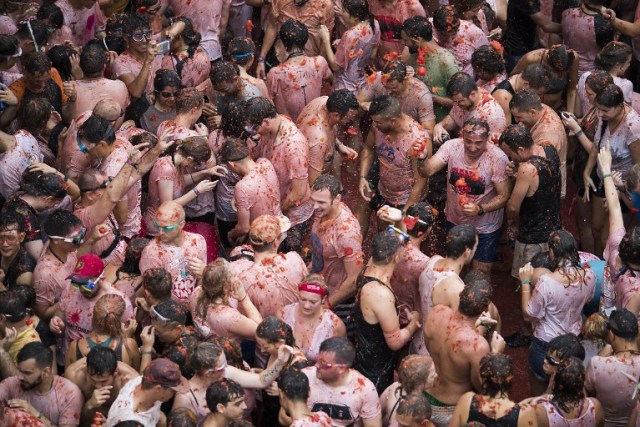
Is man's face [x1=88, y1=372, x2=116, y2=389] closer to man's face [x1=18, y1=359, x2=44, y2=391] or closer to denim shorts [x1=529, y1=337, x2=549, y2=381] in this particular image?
man's face [x1=18, y1=359, x2=44, y2=391]

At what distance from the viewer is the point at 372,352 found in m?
8.02

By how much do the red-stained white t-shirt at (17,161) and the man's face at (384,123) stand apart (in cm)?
279

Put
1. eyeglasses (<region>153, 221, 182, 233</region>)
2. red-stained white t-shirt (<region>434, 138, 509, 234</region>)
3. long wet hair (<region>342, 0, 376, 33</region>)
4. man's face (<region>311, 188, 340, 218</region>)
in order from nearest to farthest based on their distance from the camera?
eyeglasses (<region>153, 221, 182, 233</region>) → man's face (<region>311, 188, 340, 218</region>) → red-stained white t-shirt (<region>434, 138, 509, 234</region>) → long wet hair (<region>342, 0, 376, 33</region>)

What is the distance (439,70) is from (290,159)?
2.06 meters

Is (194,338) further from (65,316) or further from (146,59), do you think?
(146,59)

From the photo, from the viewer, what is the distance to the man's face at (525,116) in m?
9.55

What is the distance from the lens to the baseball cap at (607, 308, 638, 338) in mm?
7383

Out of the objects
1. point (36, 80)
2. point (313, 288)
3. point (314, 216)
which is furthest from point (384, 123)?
point (36, 80)

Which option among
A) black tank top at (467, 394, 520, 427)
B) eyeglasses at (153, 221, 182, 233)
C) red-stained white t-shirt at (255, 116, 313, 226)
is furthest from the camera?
red-stained white t-shirt at (255, 116, 313, 226)

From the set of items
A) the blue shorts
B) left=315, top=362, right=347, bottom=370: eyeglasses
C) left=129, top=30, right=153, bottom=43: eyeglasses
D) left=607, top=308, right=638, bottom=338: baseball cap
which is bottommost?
the blue shorts

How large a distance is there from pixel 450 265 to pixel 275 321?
1459 mm

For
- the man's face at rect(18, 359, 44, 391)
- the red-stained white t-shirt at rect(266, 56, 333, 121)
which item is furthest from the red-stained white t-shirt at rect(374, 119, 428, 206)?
the man's face at rect(18, 359, 44, 391)

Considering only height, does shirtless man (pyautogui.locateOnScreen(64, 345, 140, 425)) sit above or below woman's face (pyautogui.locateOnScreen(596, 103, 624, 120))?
below

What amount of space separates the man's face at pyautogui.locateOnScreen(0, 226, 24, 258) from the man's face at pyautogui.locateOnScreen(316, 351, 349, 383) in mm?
2573
